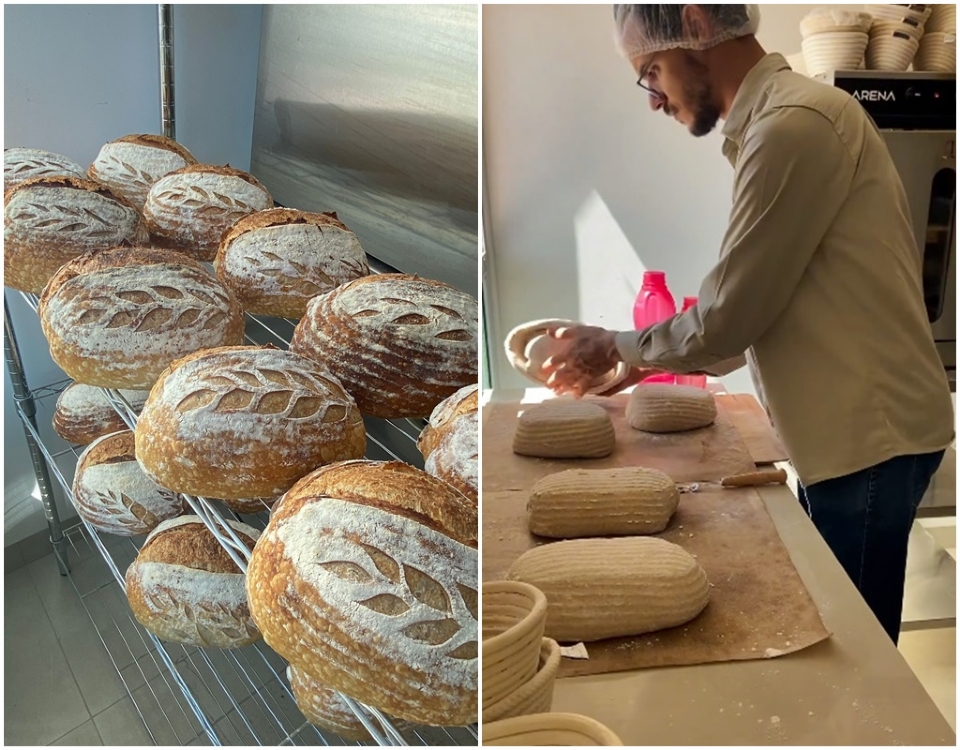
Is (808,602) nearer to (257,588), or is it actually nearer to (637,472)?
(637,472)

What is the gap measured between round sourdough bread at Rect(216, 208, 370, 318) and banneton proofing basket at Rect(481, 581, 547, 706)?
Result: 44 cm

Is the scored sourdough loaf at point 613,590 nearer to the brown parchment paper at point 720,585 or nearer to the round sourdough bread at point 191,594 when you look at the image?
the brown parchment paper at point 720,585

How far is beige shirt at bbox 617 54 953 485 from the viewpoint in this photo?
935 millimetres

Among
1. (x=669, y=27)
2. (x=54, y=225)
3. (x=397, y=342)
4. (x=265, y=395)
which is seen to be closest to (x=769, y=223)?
(x=669, y=27)

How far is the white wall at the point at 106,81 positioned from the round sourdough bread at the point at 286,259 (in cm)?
9

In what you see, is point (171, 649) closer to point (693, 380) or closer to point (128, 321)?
point (128, 321)

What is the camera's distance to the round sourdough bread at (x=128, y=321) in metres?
0.78

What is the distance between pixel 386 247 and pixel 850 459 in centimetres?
69

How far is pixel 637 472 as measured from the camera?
1013 mm

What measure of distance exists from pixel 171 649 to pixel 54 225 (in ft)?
1.68

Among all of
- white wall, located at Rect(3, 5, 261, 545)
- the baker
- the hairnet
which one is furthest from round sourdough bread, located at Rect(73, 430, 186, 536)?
the hairnet

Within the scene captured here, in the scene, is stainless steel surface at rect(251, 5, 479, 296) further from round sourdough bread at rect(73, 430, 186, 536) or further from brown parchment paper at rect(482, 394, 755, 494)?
round sourdough bread at rect(73, 430, 186, 536)

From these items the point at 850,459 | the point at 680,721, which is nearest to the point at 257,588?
the point at 680,721

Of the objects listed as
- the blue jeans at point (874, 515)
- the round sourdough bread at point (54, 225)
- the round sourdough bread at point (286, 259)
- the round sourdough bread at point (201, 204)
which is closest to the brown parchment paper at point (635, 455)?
the blue jeans at point (874, 515)
